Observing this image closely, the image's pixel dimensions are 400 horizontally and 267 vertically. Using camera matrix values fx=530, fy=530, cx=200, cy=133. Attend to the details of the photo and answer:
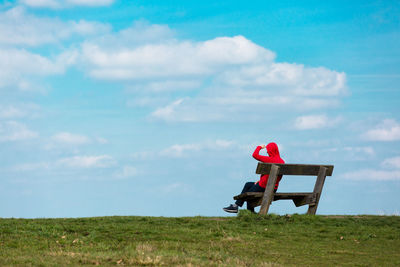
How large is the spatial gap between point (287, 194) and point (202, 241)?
182 inches

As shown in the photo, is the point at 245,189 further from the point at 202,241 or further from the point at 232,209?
the point at 202,241

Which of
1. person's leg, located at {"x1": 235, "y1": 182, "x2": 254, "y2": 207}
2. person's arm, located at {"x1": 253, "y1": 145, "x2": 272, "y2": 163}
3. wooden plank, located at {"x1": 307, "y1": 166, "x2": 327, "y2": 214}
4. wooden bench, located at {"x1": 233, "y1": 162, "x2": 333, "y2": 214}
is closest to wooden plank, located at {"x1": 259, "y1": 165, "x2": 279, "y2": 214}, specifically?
wooden bench, located at {"x1": 233, "y1": 162, "x2": 333, "y2": 214}

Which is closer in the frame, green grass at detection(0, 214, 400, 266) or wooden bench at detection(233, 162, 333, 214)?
green grass at detection(0, 214, 400, 266)

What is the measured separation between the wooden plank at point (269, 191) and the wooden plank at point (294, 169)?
14cm

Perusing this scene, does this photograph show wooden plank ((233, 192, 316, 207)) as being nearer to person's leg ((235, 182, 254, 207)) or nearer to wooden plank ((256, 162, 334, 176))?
person's leg ((235, 182, 254, 207))

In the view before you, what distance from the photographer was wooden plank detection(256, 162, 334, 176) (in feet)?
45.3

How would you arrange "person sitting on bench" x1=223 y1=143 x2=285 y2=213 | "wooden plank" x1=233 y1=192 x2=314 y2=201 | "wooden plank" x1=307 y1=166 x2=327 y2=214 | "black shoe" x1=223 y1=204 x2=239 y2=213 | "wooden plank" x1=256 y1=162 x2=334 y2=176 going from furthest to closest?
"wooden plank" x1=307 y1=166 x2=327 y2=214, "black shoe" x1=223 y1=204 x2=239 y2=213, "person sitting on bench" x1=223 y1=143 x2=285 y2=213, "wooden plank" x1=233 y1=192 x2=314 y2=201, "wooden plank" x1=256 y1=162 x2=334 y2=176

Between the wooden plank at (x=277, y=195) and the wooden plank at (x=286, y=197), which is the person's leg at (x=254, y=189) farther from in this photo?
the wooden plank at (x=277, y=195)

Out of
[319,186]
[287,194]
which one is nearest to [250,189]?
[287,194]

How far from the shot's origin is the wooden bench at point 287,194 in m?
13.9

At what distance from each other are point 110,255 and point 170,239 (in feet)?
7.14

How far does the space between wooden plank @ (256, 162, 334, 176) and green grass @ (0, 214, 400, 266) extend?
3.94 feet

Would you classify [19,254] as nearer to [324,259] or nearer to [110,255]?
[110,255]

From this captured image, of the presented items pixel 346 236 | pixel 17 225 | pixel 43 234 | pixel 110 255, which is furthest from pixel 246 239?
pixel 17 225
